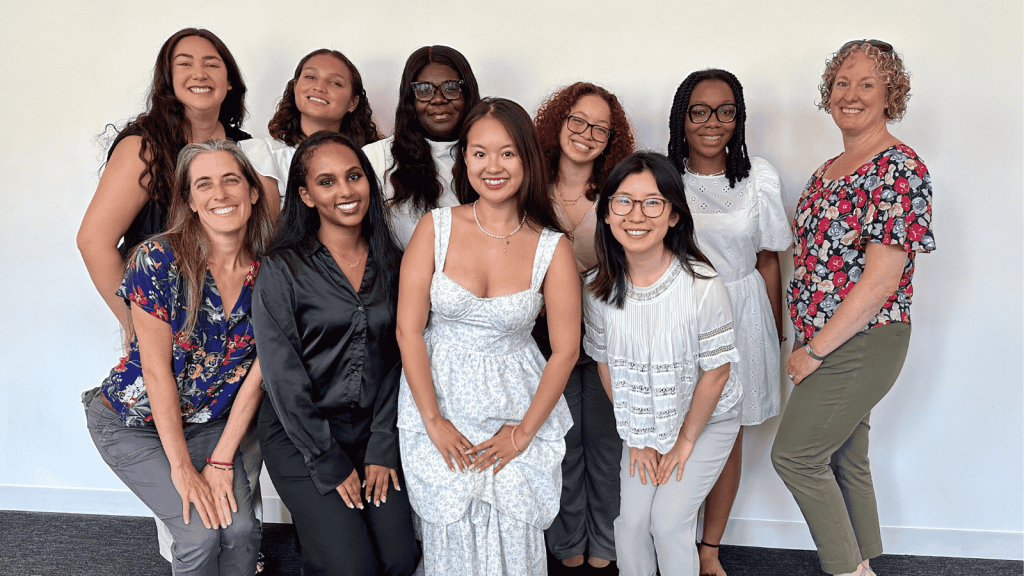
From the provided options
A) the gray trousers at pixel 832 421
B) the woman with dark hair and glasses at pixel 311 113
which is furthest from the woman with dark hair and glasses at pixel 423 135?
the gray trousers at pixel 832 421

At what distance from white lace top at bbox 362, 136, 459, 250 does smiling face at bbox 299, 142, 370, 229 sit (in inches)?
12.9

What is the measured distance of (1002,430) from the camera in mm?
2881

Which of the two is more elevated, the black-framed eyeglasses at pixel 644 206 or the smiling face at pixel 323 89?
the smiling face at pixel 323 89

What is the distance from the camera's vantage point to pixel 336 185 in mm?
2094

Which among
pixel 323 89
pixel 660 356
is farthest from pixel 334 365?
pixel 323 89

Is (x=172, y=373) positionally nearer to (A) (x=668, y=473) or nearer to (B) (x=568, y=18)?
(A) (x=668, y=473)

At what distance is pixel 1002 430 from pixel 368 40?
328cm

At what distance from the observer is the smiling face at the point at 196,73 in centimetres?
241

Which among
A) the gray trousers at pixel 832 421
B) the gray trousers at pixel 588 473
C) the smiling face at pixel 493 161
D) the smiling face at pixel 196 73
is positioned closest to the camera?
the smiling face at pixel 493 161

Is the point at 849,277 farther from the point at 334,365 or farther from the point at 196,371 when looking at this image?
the point at 196,371

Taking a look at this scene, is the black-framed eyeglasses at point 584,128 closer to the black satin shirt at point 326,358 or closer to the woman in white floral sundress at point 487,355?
the woman in white floral sundress at point 487,355

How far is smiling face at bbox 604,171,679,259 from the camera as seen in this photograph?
81.7 inches

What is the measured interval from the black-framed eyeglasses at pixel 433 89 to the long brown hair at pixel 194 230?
66 cm

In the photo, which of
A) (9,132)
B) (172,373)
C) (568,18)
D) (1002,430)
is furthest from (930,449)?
(9,132)
